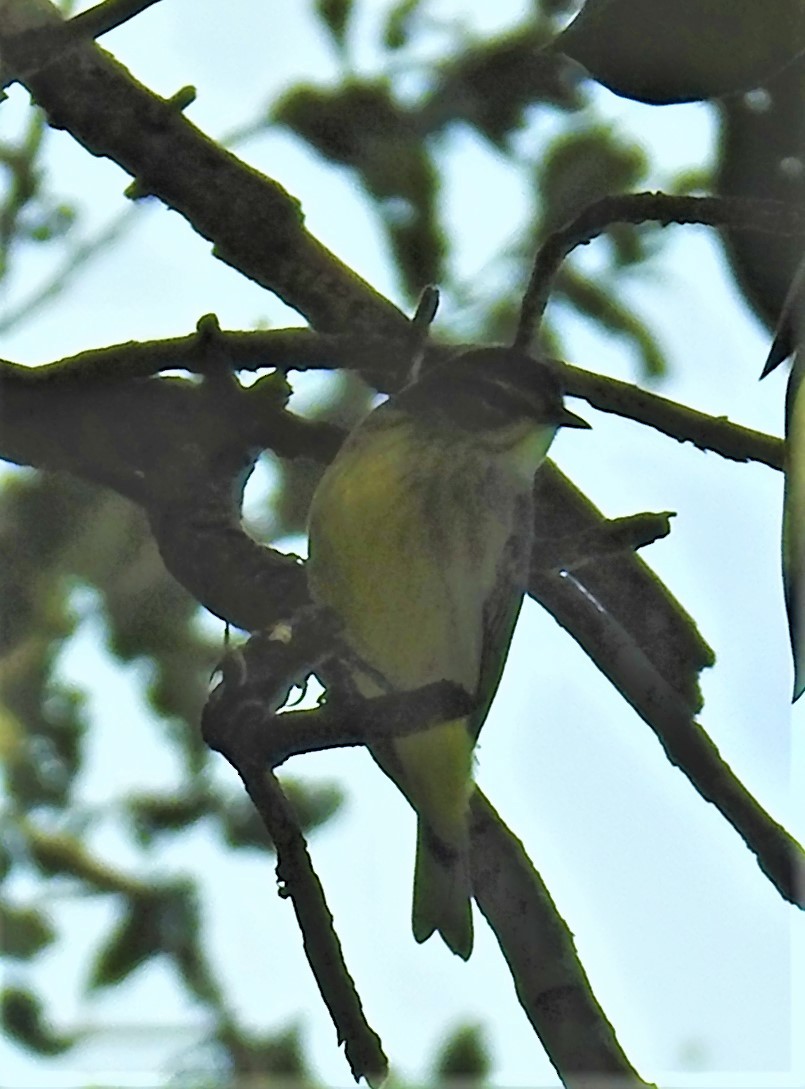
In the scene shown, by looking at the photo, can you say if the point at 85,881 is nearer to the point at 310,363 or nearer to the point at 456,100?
the point at 310,363

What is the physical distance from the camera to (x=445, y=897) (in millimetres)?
637

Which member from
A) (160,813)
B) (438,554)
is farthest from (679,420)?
(160,813)

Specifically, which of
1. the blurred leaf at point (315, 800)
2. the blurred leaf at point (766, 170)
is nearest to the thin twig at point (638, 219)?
the blurred leaf at point (766, 170)

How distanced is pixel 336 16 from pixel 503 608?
0.31 metres

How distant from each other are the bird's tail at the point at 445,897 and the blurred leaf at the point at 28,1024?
0.54 ft

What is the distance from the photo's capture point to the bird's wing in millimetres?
687

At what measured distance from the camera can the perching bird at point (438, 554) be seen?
2.19ft

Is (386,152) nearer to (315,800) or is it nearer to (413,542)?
(413,542)

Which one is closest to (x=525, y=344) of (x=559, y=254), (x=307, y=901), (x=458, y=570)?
(x=559, y=254)

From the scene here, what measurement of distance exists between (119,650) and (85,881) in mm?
112

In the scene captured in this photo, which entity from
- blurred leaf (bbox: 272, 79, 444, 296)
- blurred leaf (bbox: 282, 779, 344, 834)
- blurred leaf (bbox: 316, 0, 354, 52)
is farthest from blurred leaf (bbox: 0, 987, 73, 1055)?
blurred leaf (bbox: 316, 0, 354, 52)

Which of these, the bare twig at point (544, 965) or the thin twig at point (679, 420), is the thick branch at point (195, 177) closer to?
→ the thin twig at point (679, 420)

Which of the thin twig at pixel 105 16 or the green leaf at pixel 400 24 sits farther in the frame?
the green leaf at pixel 400 24

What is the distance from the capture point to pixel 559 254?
0.58 metres
